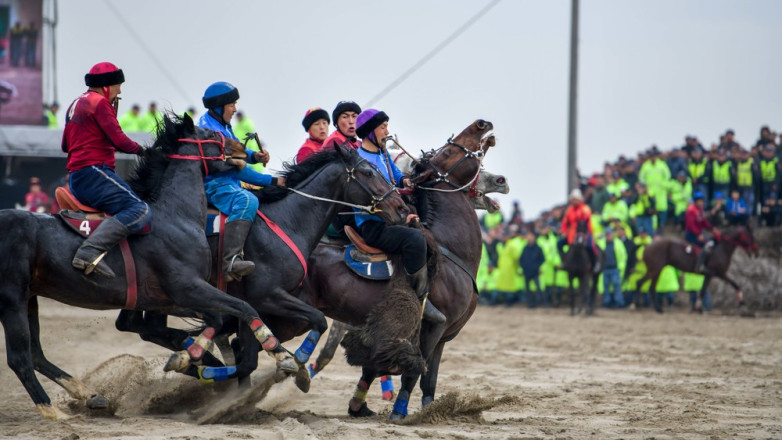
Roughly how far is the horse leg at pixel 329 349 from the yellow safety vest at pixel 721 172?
53.0 feet

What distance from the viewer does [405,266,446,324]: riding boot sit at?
867 centimetres

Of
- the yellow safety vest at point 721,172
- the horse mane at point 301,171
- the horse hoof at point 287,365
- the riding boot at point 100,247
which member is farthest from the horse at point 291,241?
the yellow safety vest at point 721,172

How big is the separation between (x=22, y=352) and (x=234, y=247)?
177 cm

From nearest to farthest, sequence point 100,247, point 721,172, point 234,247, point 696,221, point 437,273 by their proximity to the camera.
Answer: point 100,247, point 234,247, point 437,273, point 696,221, point 721,172

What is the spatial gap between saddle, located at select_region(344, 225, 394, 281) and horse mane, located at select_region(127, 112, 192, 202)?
177 centimetres

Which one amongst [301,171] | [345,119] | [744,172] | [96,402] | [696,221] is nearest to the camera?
[96,402]

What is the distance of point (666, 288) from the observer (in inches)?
925

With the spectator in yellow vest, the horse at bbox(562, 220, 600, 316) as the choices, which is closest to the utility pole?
the horse at bbox(562, 220, 600, 316)

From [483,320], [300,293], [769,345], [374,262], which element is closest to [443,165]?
[374,262]

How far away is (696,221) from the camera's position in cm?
2333

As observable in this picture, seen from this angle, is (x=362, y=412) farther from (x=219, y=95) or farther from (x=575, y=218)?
(x=575, y=218)

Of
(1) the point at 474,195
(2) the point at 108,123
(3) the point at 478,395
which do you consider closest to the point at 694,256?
(1) the point at 474,195

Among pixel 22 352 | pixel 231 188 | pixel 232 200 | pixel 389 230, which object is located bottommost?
pixel 22 352

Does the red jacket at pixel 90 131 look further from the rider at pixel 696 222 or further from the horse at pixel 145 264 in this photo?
the rider at pixel 696 222
